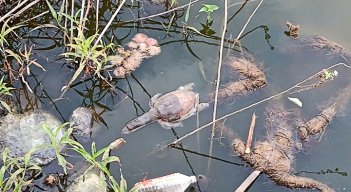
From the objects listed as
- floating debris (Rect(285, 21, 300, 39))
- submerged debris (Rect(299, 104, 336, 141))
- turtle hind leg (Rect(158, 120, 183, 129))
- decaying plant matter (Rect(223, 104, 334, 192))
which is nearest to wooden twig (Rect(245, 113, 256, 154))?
decaying plant matter (Rect(223, 104, 334, 192))

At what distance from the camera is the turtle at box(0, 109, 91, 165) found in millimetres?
2568

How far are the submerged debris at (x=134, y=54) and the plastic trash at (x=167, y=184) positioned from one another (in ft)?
2.21

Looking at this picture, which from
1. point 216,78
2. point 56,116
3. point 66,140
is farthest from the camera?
point 216,78

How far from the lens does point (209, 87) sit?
2.90 m

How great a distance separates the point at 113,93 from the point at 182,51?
48 centimetres

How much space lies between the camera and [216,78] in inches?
115

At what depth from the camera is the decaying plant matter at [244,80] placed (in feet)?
9.36

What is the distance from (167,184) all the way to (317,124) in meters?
0.86

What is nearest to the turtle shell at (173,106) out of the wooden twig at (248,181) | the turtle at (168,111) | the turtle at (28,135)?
the turtle at (168,111)

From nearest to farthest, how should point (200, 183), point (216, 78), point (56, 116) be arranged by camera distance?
point (200, 183) < point (56, 116) < point (216, 78)

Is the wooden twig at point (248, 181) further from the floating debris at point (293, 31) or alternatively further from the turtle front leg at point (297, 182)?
the floating debris at point (293, 31)

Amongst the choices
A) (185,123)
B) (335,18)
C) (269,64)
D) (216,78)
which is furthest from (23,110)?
(335,18)

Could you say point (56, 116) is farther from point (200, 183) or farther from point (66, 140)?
point (200, 183)

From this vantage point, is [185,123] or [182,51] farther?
→ [182,51]
